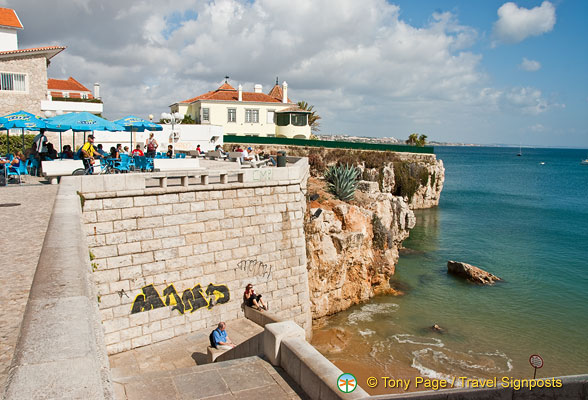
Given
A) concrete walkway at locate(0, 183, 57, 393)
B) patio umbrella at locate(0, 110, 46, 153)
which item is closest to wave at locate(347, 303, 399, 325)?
concrete walkway at locate(0, 183, 57, 393)

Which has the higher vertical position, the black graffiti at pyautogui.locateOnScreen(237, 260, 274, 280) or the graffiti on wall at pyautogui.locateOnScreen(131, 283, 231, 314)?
the black graffiti at pyautogui.locateOnScreen(237, 260, 274, 280)

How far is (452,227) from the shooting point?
1619 inches

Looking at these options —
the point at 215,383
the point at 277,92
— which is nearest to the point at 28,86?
the point at 215,383

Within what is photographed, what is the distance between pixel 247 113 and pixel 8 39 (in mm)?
24917

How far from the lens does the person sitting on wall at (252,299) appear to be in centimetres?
1246

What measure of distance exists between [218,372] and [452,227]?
37838mm

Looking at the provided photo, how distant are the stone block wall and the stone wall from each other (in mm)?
19682

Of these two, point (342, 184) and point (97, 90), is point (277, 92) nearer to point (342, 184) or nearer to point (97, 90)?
point (97, 90)

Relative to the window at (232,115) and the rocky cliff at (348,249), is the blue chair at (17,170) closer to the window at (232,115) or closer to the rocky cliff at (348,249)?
the rocky cliff at (348,249)

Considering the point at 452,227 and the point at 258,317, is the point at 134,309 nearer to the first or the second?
the point at 258,317

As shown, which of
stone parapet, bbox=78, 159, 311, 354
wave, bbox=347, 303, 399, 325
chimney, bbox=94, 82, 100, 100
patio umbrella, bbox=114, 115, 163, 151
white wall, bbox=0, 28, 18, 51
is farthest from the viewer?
chimney, bbox=94, 82, 100, 100

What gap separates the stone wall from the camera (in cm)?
2525

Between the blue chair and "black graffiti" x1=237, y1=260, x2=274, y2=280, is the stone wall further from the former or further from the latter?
"black graffiti" x1=237, y1=260, x2=274, y2=280

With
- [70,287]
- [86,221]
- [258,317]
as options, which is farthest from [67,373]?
[258,317]
